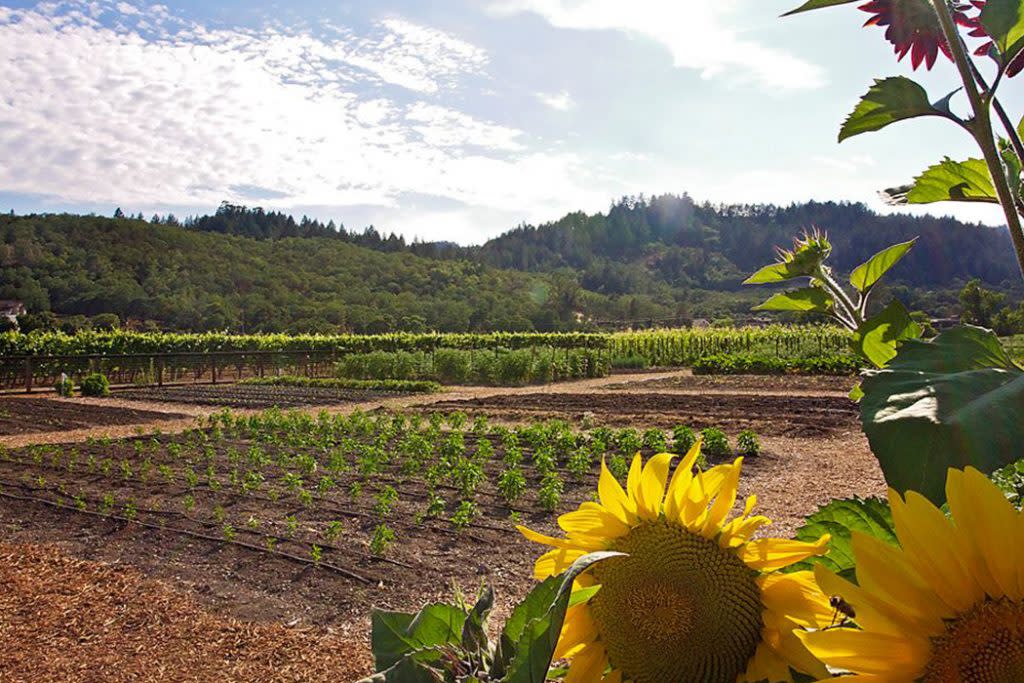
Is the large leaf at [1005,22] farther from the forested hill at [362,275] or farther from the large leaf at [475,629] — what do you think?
the forested hill at [362,275]

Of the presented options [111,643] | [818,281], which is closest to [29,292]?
[111,643]

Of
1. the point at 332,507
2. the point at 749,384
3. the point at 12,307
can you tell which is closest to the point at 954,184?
the point at 332,507

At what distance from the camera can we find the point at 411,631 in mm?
360

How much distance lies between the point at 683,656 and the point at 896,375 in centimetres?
18

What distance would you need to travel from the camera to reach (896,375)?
40 centimetres

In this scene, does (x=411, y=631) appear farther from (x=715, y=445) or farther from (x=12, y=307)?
(x=12, y=307)

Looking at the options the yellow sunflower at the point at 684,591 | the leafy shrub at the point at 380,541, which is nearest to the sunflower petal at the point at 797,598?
the yellow sunflower at the point at 684,591

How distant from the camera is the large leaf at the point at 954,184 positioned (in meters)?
0.59

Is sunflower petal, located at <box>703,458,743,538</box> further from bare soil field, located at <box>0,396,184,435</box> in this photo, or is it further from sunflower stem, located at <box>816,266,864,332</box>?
bare soil field, located at <box>0,396,184,435</box>

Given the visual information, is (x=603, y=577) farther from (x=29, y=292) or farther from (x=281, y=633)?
(x=29, y=292)

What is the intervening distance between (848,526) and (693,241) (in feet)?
395

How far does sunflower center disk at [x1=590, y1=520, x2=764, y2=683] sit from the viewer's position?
39cm

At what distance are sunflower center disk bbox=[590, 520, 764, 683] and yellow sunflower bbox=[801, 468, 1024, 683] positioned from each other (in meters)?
0.10

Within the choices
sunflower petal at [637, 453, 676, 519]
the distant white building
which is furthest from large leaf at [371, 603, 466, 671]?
the distant white building
